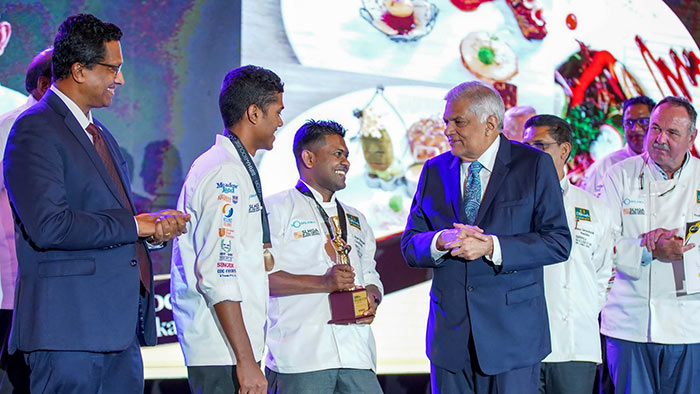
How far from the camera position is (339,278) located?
3.06 m

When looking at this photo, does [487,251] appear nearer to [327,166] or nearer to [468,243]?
[468,243]

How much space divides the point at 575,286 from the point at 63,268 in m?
2.31

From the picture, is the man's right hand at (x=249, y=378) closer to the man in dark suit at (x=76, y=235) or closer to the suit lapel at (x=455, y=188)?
the man in dark suit at (x=76, y=235)

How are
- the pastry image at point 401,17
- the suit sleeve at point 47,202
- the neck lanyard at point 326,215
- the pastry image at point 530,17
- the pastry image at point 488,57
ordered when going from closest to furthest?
the suit sleeve at point 47,202 → the neck lanyard at point 326,215 → the pastry image at point 401,17 → the pastry image at point 488,57 → the pastry image at point 530,17

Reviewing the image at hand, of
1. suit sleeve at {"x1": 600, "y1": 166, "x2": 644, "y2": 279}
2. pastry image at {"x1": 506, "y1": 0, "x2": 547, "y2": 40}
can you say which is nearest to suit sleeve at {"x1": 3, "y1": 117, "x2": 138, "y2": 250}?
suit sleeve at {"x1": 600, "y1": 166, "x2": 644, "y2": 279}

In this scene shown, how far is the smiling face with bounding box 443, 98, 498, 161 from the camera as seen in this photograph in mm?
2922

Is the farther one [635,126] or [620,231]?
[635,126]

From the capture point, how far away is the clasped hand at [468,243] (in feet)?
8.46

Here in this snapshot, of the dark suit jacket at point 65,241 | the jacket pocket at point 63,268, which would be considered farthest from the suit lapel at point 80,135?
the jacket pocket at point 63,268

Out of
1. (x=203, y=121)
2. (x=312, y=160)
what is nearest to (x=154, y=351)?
(x=203, y=121)

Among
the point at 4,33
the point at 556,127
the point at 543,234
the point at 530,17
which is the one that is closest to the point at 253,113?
the point at 543,234

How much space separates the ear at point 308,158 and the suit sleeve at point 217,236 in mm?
881

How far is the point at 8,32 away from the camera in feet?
13.2

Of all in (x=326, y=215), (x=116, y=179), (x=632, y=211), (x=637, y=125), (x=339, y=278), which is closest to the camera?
(x=116, y=179)
